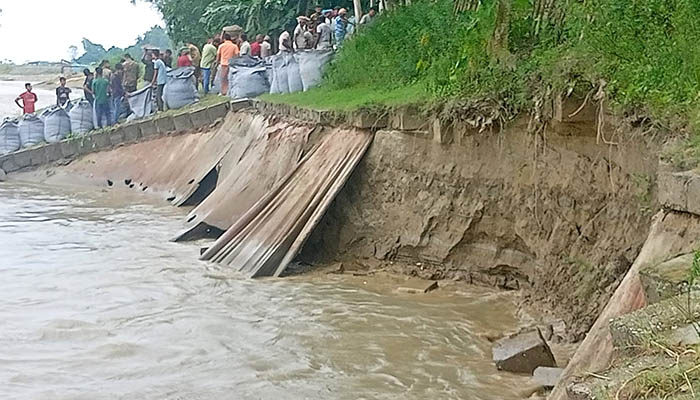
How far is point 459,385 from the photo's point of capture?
18.9 ft

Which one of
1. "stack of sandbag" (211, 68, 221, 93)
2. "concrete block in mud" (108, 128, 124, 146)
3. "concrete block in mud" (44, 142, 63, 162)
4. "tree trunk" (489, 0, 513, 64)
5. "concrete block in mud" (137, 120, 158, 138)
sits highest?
"tree trunk" (489, 0, 513, 64)

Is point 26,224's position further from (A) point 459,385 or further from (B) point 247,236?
(A) point 459,385

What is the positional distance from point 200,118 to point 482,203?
8.32m

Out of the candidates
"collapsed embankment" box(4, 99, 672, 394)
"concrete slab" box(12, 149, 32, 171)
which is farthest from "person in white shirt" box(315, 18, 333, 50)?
"concrete slab" box(12, 149, 32, 171)

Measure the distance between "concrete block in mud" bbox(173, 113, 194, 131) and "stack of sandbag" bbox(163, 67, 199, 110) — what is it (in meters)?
1.31

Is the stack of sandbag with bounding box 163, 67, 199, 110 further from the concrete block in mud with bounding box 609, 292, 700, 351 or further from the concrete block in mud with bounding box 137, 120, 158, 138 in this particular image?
the concrete block in mud with bounding box 609, 292, 700, 351

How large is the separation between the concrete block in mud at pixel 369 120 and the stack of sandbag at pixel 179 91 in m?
8.14

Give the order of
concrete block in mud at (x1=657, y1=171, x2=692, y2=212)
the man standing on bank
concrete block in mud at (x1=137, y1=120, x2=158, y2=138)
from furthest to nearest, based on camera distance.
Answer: the man standing on bank
concrete block in mud at (x1=137, y1=120, x2=158, y2=138)
concrete block in mud at (x1=657, y1=171, x2=692, y2=212)

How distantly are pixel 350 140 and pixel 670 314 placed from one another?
6466 millimetres

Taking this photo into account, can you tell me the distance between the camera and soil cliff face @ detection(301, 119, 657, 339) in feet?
21.0

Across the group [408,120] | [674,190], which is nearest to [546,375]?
[674,190]

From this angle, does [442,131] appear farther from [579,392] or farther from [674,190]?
[579,392]

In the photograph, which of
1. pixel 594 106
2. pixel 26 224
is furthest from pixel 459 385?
pixel 26 224

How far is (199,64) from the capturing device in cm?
1931
